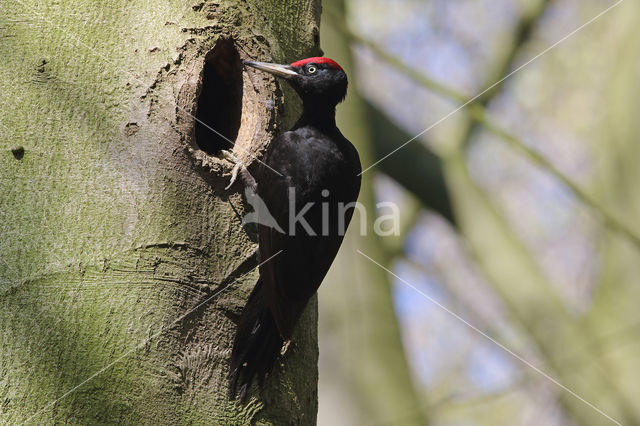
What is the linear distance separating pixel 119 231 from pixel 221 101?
87 centimetres

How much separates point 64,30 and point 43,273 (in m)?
0.72

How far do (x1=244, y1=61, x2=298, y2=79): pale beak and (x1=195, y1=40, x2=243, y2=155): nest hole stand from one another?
8 cm

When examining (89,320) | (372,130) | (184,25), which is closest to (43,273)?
(89,320)

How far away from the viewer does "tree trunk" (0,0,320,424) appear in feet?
6.12

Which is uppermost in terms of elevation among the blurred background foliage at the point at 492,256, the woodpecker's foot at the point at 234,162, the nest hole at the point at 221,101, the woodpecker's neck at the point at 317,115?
the blurred background foliage at the point at 492,256

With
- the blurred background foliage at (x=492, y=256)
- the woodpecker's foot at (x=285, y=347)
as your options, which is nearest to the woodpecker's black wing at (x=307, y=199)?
the woodpecker's foot at (x=285, y=347)

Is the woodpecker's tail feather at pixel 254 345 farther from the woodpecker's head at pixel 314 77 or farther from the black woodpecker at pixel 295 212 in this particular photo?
the woodpecker's head at pixel 314 77

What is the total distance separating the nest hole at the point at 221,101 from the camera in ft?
8.20

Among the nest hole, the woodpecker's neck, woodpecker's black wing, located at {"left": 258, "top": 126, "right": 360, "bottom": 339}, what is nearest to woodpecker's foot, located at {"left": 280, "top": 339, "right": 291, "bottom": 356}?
woodpecker's black wing, located at {"left": 258, "top": 126, "right": 360, "bottom": 339}

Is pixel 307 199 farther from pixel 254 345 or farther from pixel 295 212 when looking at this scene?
pixel 254 345

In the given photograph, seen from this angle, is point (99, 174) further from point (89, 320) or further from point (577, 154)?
point (577, 154)

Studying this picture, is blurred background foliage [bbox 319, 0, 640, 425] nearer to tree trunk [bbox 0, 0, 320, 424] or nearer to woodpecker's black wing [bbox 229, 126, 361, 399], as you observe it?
woodpecker's black wing [bbox 229, 126, 361, 399]

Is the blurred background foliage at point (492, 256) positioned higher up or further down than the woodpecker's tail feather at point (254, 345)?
higher up

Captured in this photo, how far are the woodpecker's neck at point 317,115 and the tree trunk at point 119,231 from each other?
0.47 meters
